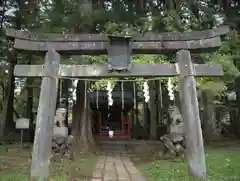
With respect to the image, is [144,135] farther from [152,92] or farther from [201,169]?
[201,169]

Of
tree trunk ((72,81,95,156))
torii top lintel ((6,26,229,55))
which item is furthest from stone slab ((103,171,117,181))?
tree trunk ((72,81,95,156))

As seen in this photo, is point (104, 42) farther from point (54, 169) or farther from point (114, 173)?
point (54, 169)

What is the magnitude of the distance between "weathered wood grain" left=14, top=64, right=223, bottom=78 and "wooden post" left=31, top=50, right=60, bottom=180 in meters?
0.21

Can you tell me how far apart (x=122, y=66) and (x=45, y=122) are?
7.87 feet

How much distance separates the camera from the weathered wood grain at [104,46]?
8008mm

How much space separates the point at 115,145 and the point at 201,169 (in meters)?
10.8

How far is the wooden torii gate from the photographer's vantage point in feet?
24.8

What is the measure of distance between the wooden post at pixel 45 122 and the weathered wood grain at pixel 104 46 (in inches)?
9.8

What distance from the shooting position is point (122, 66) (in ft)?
25.7

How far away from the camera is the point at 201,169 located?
24.1 ft

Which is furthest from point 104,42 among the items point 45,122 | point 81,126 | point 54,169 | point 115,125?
point 115,125

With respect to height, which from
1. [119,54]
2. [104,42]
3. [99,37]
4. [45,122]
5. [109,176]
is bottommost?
[109,176]

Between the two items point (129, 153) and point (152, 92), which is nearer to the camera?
point (129, 153)

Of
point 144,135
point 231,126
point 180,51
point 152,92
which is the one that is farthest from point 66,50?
point 231,126
